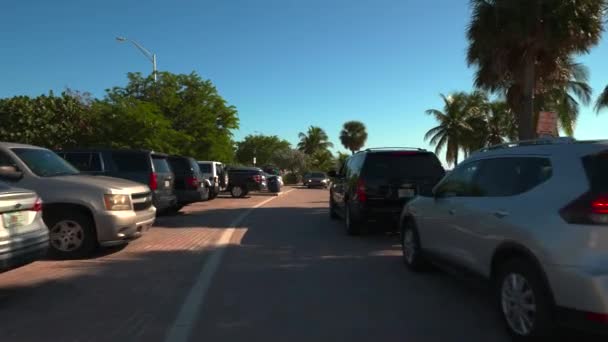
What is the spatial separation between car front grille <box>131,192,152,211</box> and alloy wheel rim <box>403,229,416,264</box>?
14.6 feet

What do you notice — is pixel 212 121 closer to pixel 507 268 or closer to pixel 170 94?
pixel 170 94

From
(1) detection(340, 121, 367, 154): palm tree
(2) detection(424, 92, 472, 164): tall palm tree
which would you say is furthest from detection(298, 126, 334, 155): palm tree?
(2) detection(424, 92, 472, 164): tall palm tree

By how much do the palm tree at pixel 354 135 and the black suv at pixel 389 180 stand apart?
234ft

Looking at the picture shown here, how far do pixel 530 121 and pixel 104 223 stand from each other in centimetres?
1356

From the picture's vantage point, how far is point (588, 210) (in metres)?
3.83

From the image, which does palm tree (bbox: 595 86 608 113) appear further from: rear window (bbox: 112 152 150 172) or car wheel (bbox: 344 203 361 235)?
rear window (bbox: 112 152 150 172)

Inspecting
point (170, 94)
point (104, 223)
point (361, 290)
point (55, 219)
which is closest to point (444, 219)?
point (361, 290)

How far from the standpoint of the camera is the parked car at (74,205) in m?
8.09

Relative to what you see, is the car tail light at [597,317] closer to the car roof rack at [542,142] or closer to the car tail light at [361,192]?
the car roof rack at [542,142]

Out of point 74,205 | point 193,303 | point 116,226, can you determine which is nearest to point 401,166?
point 116,226

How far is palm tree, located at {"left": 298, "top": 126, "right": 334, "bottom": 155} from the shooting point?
269 ft

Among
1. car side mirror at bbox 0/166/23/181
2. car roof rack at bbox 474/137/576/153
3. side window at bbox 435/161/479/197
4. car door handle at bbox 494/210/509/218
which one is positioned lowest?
car door handle at bbox 494/210/509/218

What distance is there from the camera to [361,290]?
6426 millimetres

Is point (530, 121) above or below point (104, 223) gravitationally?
above
